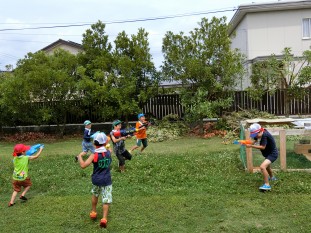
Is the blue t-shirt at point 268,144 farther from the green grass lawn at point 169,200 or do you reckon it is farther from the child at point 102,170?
the child at point 102,170

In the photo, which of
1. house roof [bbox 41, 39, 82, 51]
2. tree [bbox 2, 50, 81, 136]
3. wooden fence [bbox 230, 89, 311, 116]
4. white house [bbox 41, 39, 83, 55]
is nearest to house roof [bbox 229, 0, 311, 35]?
wooden fence [bbox 230, 89, 311, 116]

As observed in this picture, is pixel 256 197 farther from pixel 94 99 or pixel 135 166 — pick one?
pixel 94 99

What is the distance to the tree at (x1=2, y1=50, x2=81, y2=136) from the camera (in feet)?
54.4

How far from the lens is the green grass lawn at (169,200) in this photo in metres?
5.68

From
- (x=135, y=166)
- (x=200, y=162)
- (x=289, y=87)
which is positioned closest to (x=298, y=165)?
(x=200, y=162)

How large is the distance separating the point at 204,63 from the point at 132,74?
11.8 feet

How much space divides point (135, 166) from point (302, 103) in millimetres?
12454

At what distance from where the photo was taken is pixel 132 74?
17.5m

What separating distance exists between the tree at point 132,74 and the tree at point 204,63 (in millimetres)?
1246

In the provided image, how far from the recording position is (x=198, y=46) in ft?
53.8

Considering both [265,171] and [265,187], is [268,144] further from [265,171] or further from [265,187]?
[265,187]

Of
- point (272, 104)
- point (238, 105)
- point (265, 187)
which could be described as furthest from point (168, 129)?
point (265, 187)

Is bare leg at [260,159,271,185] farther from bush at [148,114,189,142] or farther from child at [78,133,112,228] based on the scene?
bush at [148,114,189,142]

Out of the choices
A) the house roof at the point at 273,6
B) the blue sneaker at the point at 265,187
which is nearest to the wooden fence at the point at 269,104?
the house roof at the point at 273,6
